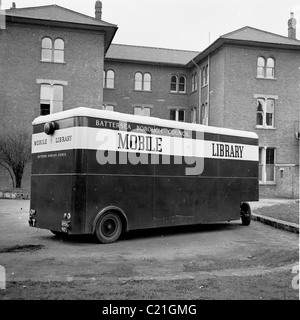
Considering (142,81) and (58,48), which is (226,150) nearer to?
(58,48)

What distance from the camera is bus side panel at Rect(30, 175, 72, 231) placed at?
1005 cm

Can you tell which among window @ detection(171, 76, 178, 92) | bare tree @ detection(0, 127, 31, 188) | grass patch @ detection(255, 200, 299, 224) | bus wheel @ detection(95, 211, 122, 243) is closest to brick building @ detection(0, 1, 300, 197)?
window @ detection(171, 76, 178, 92)

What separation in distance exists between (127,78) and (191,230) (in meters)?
28.1

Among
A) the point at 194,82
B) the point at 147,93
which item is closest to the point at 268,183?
the point at 194,82

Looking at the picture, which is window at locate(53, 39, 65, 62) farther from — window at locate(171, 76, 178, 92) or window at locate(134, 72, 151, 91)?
window at locate(171, 76, 178, 92)

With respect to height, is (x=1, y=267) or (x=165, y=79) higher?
(x=165, y=79)

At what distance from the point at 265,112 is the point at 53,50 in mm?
16093

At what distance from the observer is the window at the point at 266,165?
32.0m

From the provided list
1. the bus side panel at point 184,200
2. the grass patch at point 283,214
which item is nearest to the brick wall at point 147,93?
the grass patch at point 283,214

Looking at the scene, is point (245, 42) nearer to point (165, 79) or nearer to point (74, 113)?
point (165, 79)

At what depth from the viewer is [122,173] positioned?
35.0 ft
